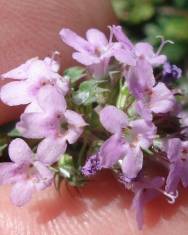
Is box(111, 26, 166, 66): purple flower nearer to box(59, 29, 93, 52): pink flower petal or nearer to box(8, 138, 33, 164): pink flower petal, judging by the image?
box(59, 29, 93, 52): pink flower petal

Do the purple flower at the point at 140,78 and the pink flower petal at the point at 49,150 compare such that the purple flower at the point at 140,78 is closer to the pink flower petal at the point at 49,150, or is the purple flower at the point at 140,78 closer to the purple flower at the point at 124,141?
the purple flower at the point at 124,141

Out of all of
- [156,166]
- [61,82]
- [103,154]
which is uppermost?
[61,82]

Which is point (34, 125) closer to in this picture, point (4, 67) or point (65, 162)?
point (65, 162)

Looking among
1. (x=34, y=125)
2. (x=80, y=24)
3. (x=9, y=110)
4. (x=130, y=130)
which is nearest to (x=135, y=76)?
(x=130, y=130)

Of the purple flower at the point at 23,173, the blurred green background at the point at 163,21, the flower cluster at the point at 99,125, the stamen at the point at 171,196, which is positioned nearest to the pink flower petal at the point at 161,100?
the flower cluster at the point at 99,125

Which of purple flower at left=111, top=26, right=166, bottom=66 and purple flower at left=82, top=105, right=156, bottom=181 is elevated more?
purple flower at left=111, top=26, right=166, bottom=66

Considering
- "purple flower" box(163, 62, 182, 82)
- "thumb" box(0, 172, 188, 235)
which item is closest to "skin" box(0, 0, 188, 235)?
"thumb" box(0, 172, 188, 235)
